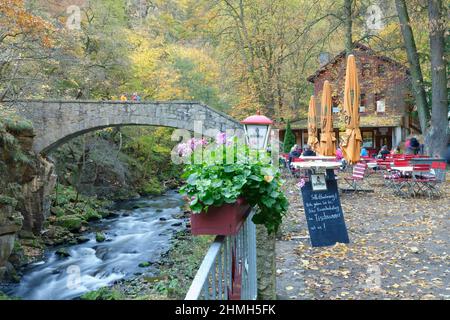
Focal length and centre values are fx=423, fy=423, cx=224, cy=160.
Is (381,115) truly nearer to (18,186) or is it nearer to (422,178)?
(422,178)

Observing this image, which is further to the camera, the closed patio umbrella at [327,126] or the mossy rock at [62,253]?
the mossy rock at [62,253]

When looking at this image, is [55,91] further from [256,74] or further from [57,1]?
[256,74]

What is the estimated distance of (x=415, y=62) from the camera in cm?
1438

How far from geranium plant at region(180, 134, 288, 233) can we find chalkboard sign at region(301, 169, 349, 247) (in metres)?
3.16

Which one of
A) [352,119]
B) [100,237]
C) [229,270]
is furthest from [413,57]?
[229,270]

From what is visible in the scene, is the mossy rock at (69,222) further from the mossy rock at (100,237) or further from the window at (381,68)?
the window at (381,68)

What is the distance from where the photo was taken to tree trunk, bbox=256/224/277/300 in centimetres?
363

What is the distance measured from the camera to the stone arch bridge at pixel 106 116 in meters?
15.2

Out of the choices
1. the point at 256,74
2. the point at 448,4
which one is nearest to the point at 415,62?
the point at 448,4

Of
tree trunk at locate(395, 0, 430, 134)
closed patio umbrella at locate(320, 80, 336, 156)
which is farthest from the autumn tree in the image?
tree trunk at locate(395, 0, 430, 134)

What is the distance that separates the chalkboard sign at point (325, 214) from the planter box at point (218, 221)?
3759 mm

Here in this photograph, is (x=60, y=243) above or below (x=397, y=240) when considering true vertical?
below

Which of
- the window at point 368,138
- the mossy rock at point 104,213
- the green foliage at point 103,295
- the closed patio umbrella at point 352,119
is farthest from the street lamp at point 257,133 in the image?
the window at point 368,138
